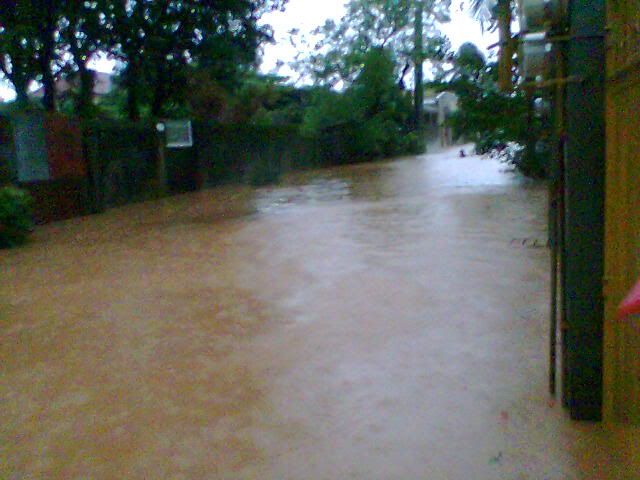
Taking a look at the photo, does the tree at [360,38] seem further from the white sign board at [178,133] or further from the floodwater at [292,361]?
the floodwater at [292,361]

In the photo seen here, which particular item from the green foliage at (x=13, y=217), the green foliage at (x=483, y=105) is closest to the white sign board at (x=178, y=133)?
the green foliage at (x=483, y=105)

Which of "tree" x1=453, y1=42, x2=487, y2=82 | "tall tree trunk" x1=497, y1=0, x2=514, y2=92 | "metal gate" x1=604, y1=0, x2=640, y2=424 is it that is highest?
"tree" x1=453, y1=42, x2=487, y2=82

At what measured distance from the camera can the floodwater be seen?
4.68 meters

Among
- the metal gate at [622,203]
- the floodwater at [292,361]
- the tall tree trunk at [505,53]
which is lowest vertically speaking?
the floodwater at [292,361]

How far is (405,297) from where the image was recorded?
818 cm

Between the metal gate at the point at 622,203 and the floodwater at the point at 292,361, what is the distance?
1.13 ft

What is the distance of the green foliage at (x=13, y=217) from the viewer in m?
12.8

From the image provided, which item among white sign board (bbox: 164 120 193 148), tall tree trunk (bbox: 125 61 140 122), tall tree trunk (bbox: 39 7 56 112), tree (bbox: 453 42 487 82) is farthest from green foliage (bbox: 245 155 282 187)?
tree (bbox: 453 42 487 82)

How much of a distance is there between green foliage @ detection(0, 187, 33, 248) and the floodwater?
0.51 metres

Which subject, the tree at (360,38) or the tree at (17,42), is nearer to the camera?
the tree at (17,42)

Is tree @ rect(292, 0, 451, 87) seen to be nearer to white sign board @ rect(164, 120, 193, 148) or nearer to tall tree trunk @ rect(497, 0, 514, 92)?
white sign board @ rect(164, 120, 193, 148)

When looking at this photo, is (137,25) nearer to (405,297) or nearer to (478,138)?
(478,138)

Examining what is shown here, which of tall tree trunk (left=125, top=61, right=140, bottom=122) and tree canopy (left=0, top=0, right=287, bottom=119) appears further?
tall tree trunk (left=125, top=61, right=140, bottom=122)

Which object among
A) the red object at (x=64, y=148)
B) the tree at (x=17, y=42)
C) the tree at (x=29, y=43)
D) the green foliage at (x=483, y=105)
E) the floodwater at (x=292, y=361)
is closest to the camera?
the floodwater at (x=292, y=361)
